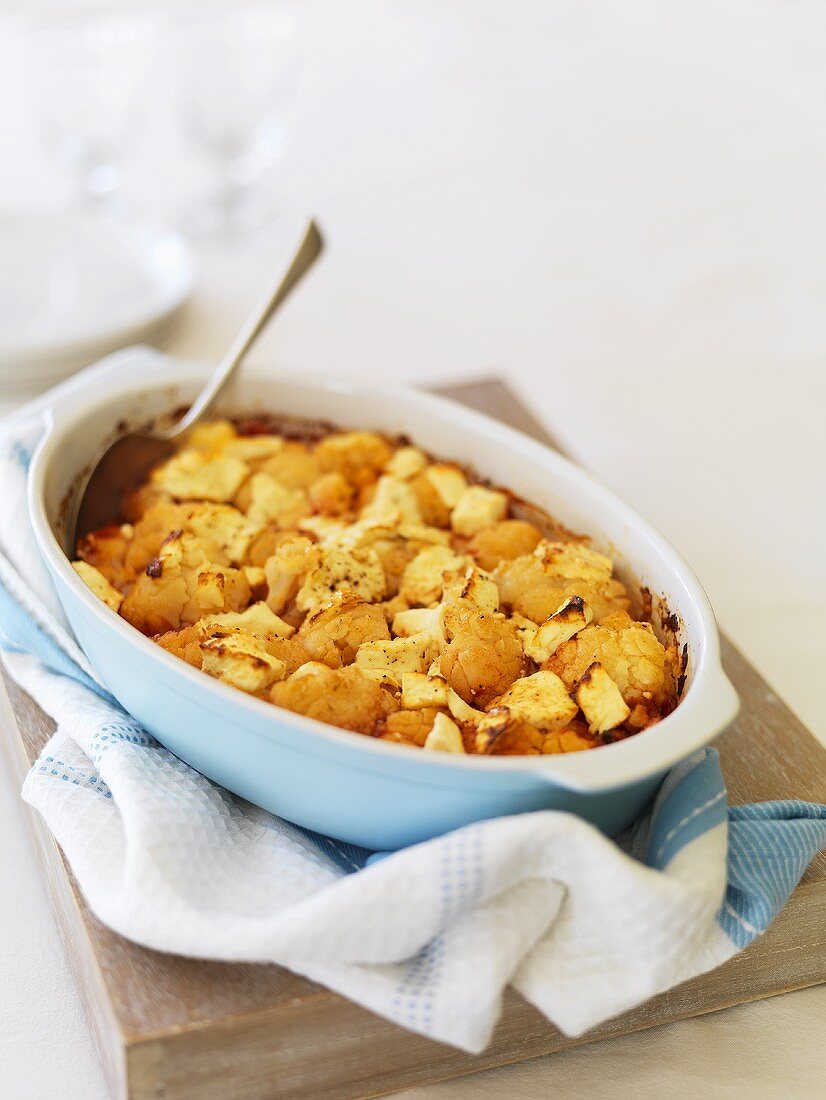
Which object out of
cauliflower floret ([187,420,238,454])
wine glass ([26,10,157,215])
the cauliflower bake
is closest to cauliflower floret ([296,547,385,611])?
the cauliflower bake

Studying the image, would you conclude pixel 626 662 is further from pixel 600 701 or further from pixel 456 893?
pixel 456 893

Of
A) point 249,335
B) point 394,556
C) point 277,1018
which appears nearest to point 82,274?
point 249,335

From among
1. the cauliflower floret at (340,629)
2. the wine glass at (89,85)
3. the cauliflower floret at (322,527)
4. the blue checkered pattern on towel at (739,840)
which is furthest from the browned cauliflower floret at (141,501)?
the wine glass at (89,85)

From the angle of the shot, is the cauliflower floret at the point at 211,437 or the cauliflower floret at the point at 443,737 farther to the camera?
the cauliflower floret at the point at 211,437

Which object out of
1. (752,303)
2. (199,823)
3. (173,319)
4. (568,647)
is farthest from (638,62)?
(199,823)

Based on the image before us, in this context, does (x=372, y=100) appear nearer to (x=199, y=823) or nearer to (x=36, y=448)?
(x=36, y=448)

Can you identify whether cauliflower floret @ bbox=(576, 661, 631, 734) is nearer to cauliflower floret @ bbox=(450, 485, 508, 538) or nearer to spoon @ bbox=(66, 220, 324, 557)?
cauliflower floret @ bbox=(450, 485, 508, 538)

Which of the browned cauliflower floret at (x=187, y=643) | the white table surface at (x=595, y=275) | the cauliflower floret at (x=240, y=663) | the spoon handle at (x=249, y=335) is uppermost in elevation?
the spoon handle at (x=249, y=335)

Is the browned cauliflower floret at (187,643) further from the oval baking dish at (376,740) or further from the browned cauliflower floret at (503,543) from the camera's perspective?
the browned cauliflower floret at (503,543)
